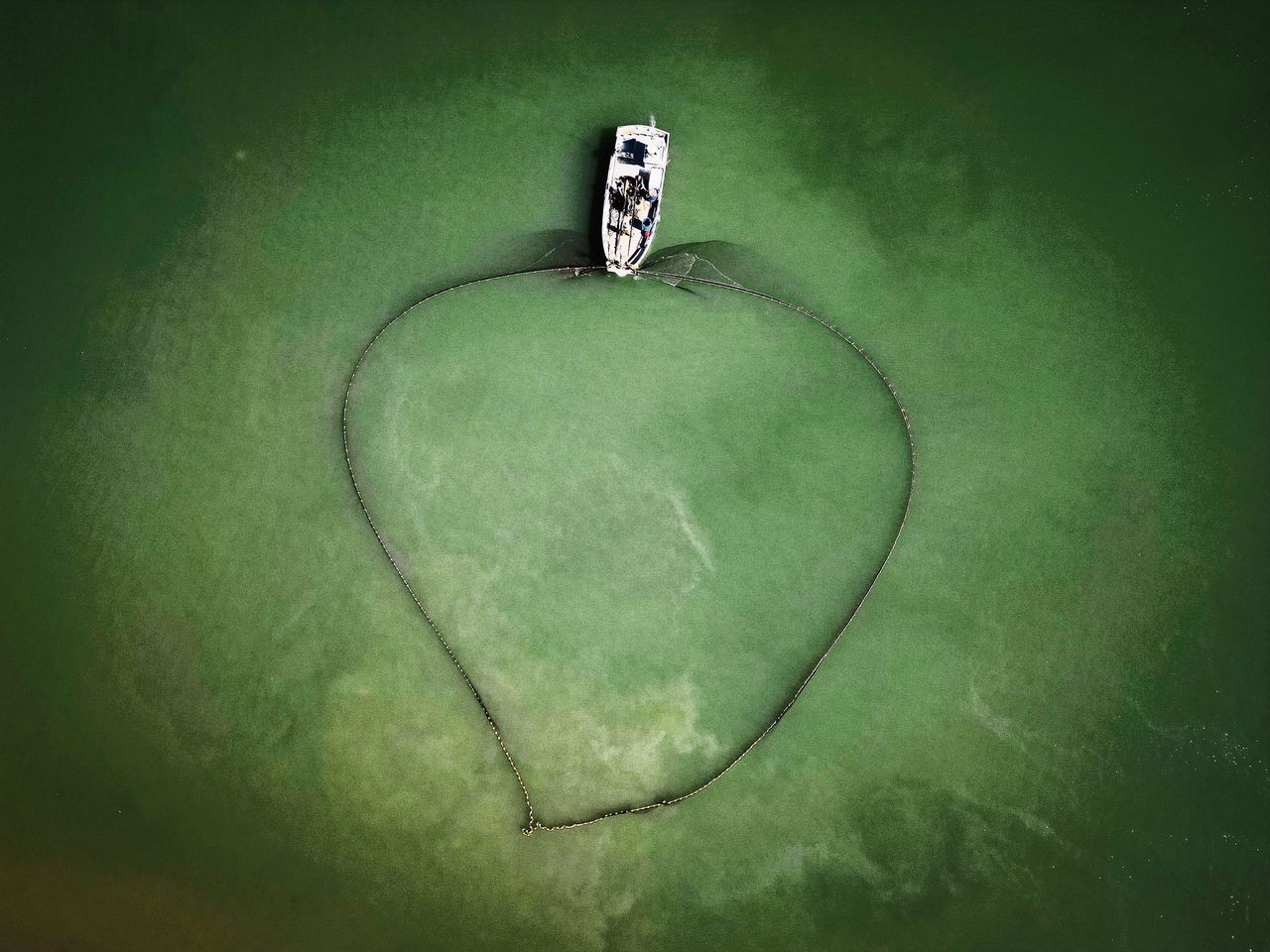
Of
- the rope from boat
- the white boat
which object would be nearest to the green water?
the rope from boat

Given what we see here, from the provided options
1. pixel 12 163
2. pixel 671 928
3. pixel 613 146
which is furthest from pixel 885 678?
pixel 12 163

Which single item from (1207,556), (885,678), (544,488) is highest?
(1207,556)

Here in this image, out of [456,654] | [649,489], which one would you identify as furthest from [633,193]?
[456,654]

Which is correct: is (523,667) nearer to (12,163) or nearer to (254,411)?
(254,411)

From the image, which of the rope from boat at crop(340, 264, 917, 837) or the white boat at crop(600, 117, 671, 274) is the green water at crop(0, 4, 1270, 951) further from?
the white boat at crop(600, 117, 671, 274)

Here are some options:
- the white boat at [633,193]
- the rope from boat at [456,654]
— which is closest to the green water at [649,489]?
the rope from boat at [456,654]

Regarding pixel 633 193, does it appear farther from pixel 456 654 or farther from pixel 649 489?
pixel 456 654
